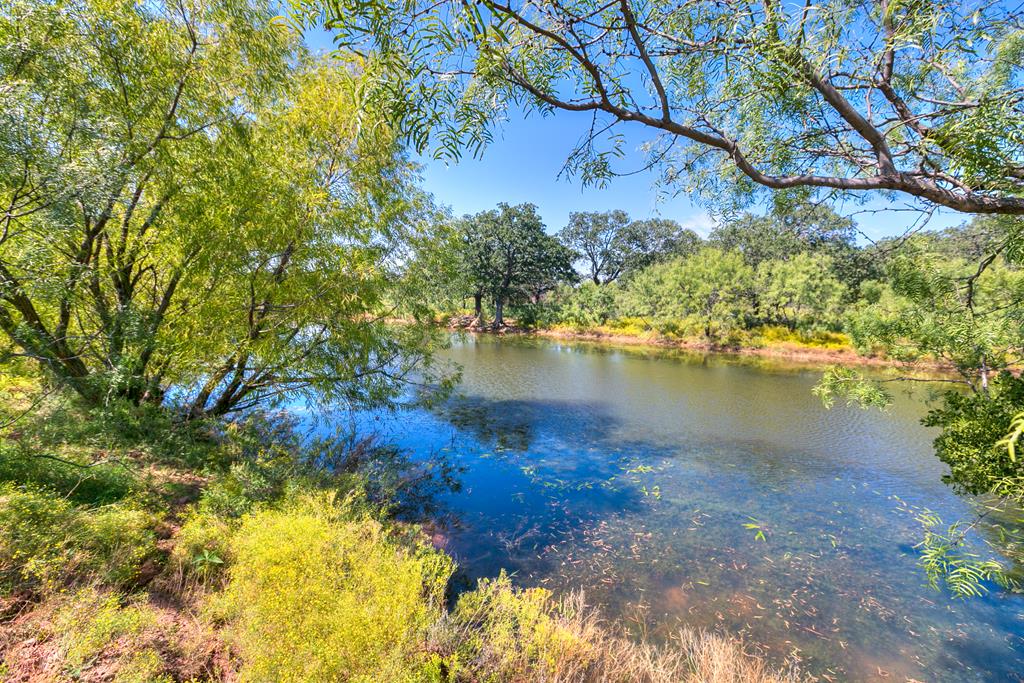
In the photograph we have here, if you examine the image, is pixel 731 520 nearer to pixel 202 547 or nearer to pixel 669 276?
pixel 202 547

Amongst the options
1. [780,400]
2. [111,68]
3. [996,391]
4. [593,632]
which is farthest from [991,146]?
[780,400]

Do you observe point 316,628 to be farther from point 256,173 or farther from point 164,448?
point 256,173

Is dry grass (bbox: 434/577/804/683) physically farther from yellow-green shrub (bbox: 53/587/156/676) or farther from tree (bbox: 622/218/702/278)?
tree (bbox: 622/218/702/278)

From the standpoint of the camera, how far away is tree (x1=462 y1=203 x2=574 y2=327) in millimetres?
40656

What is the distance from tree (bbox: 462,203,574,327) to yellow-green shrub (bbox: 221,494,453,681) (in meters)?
36.4

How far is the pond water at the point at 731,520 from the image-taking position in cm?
523

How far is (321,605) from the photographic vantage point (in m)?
3.52

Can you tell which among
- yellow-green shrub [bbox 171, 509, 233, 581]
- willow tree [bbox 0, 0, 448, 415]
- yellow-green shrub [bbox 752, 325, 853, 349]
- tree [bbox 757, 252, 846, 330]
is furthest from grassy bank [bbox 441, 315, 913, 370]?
yellow-green shrub [bbox 171, 509, 233, 581]

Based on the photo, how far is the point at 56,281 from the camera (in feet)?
13.5

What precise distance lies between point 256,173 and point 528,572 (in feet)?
26.0

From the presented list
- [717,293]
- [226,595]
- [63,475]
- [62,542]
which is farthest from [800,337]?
[63,475]

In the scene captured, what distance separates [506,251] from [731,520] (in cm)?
3642

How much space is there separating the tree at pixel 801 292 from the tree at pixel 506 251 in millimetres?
20732

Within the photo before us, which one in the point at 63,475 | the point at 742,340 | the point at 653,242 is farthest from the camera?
the point at 653,242
